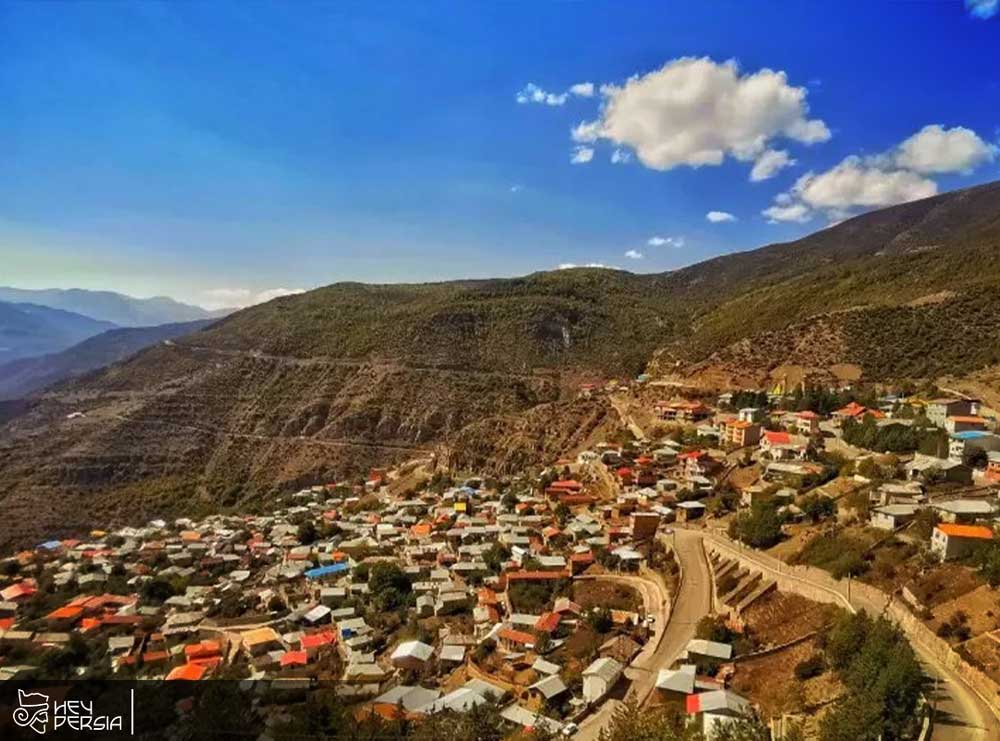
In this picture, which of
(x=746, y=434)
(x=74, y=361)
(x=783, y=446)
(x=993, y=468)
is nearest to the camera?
(x=993, y=468)

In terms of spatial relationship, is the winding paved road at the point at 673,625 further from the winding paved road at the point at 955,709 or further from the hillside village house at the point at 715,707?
the winding paved road at the point at 955,709

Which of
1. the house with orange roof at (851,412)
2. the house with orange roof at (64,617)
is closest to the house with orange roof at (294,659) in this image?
the house with orange roof at (64,617)

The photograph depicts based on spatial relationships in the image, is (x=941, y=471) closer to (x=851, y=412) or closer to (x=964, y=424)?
(x=964, y=424)

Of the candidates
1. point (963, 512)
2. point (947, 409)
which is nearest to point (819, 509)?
point (963, 512)

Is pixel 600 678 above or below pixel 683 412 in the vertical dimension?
below

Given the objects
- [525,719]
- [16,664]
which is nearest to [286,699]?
[525,719]

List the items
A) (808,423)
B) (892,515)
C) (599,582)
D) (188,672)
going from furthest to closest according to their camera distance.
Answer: (808,423), (599,582), (892,515), (188,672)

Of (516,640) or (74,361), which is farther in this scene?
(74,361)
